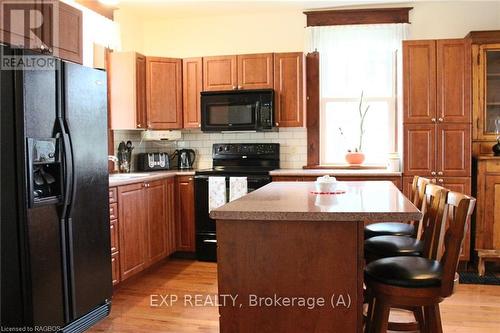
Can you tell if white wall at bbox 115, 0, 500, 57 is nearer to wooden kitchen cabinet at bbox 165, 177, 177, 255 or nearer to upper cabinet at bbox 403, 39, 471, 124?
upper cabinet at bbox 403, 39, 471, 124

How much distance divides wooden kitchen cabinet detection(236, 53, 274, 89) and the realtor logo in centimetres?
213

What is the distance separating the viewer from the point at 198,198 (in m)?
4.60

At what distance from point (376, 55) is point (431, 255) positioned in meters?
3.22

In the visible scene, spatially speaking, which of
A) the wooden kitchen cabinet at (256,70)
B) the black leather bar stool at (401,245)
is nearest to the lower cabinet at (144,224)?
the wooden kitchen cabinet at (256,70)

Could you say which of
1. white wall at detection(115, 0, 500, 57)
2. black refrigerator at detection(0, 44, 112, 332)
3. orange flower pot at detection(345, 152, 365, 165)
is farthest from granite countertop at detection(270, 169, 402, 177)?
black refrigerator at detection(0, 44, 112, 332)

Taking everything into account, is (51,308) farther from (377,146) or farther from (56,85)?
(377,146)

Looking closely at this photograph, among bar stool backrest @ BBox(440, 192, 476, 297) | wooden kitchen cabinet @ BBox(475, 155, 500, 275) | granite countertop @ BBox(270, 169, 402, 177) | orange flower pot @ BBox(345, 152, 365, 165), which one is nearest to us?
bar stool backrest @ BBox(440, 192, 476, 297)

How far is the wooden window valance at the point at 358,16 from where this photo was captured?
187 inches

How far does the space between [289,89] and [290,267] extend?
119 inches

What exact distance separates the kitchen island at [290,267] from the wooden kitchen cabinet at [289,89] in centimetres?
278

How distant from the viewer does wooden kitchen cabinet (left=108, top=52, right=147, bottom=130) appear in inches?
178

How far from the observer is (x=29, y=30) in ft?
8.84

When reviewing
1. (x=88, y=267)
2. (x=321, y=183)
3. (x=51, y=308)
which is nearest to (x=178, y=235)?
(x=88, y=267)

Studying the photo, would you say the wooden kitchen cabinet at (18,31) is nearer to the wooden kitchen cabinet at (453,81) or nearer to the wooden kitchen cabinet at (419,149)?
the wooden kitchen cabinet at (419,149)
